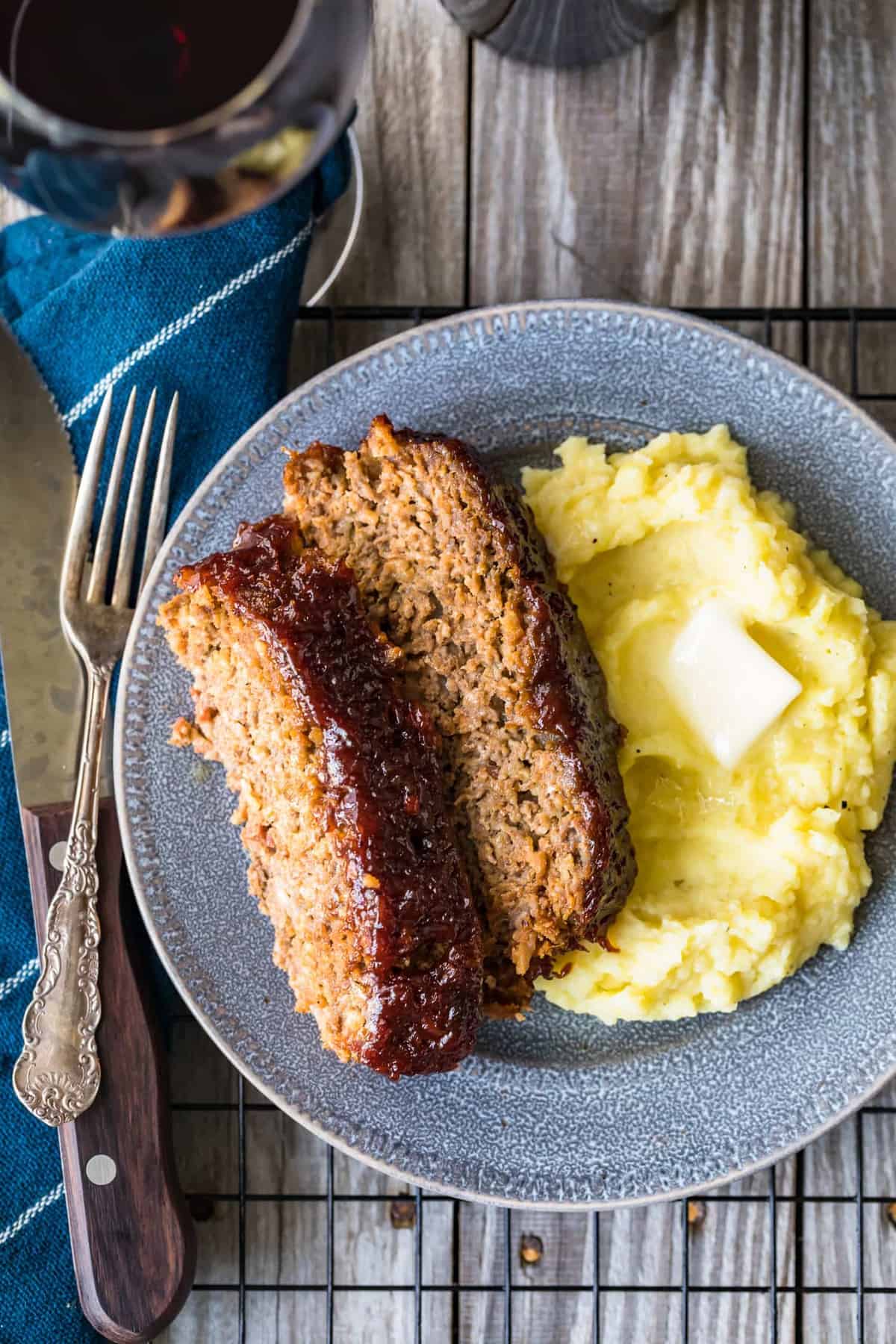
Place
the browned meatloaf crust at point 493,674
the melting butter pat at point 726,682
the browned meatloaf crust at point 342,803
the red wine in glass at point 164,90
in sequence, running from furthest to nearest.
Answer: the melting butter pat at point 726,682
the browned meatloaf crust at point 493,674
the browned meatloaf crust at point 342,803
the red wine in glass at point 164,90

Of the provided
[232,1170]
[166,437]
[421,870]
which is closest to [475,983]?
[421,870]

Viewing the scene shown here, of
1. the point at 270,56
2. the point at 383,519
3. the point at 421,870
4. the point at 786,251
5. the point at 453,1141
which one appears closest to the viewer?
the point at 270,56

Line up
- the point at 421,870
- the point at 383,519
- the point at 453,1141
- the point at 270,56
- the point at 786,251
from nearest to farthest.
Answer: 1. the point at 270,56
2. the point at 421,870
3. the point at 383,519
4. the point at 453,1141
5. the point at 786,251

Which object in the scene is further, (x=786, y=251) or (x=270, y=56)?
(x=786, y=251)

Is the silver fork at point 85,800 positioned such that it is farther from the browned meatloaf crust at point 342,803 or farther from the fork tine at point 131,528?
the browned meatloaf crust at point 342,803

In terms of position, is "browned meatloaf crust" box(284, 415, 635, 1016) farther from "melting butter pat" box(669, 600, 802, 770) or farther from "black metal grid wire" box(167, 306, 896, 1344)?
"black metal grid wire" box(167, 306, 896, 1344)

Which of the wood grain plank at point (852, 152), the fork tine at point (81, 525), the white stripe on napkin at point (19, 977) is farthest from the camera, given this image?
the wood grain plank at point (852, 152)

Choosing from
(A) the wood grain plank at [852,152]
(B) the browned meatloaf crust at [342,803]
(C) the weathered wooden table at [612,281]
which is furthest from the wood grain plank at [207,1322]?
(A) the wood grain plank at [852,152]

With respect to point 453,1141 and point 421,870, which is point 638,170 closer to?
point 421,870
